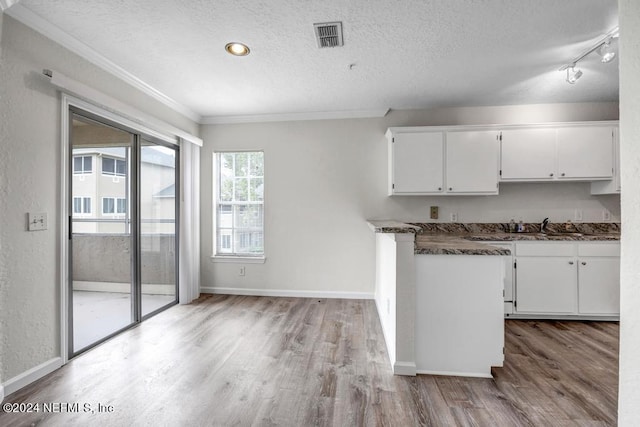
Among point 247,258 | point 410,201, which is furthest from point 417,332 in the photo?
point 247,258

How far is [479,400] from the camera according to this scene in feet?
6.06

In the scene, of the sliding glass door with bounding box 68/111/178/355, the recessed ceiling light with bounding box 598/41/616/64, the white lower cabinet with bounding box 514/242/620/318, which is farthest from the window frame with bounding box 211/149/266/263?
the recessed ceiling light with bounding box 598/41/616/64

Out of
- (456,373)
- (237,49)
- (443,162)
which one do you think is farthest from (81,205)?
(443,162)

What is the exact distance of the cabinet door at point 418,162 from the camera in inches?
137

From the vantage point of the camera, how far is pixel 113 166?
9.08ft

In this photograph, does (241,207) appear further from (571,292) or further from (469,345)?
(571,292)

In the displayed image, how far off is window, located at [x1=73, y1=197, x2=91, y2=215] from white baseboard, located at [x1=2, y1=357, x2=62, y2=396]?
1.13 metres

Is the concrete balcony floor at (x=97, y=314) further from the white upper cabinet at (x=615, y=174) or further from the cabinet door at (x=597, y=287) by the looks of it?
the white upper cabinet at (x=615, y=174)

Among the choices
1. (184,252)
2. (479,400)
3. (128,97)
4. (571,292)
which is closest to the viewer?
(479,400)

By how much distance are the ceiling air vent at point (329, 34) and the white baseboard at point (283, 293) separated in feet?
9.53

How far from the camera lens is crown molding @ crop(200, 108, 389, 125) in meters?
3.86

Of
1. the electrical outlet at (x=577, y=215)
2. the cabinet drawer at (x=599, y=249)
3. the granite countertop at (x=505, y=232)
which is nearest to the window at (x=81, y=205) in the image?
the granite countertop at (x=505, y=232)

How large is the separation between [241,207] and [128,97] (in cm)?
184

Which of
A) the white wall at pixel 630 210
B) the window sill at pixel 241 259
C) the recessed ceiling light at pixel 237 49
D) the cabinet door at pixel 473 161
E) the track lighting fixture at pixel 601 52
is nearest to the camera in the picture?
the white wall at pixel 630 210
